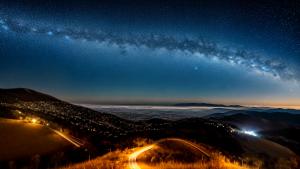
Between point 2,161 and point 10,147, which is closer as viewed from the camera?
point 2,161

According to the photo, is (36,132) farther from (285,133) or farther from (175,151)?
(285,133)

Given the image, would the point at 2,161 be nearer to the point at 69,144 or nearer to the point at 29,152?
the point at 29,152

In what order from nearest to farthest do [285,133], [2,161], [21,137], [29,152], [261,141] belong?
[2,161], [29,152], [21,137], [261,141], [285,133]

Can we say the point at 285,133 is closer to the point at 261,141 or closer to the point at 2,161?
the point at 261,141

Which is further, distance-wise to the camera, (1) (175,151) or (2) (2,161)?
(1) (175,151)

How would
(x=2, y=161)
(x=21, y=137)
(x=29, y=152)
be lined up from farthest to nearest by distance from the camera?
1. (x=21, y=137)
2. (x=29, y=152)
3. (x=2, y=161)

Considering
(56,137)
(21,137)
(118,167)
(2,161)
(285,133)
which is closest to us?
(118,167)

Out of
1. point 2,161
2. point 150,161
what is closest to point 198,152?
point 150,161

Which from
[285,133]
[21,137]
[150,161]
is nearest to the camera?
[150,161]

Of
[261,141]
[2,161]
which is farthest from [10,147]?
[261,141]
